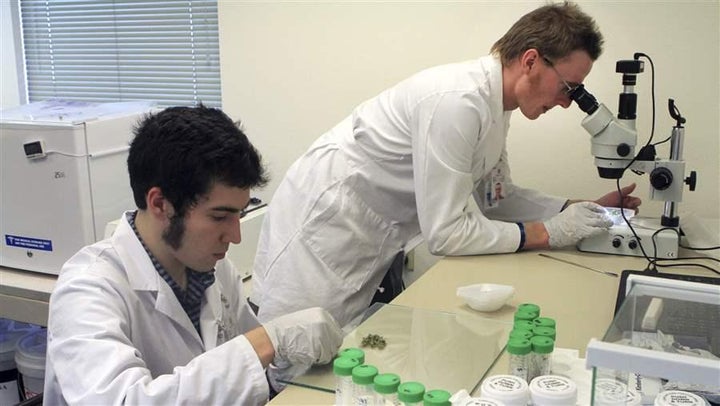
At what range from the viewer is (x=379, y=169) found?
1.86 metres

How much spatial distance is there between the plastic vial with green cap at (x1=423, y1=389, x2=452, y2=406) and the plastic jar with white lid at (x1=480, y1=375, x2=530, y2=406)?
0.06 meters

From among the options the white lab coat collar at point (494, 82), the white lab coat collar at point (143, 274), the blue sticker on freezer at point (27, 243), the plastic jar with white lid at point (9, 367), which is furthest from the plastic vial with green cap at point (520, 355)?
the plastic jar with white lid at point (9, 367)

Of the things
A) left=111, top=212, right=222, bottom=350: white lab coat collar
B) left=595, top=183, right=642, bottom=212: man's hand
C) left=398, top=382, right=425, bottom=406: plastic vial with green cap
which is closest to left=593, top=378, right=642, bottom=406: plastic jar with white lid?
left=398, top=382, right=425, bottom=406: plastic vial with green cap

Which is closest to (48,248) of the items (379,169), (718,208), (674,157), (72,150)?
(72,150)

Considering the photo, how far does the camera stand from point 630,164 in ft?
6.16

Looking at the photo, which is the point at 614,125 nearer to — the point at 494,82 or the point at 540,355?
the point at 494,82

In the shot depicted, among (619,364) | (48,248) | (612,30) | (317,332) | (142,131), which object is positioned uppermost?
(612,30)

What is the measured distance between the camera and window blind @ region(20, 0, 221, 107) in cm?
293

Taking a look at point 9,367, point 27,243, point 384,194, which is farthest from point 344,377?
point 9,367

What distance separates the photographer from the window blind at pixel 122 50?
9.62 feet

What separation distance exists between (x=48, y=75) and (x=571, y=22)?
246 cm

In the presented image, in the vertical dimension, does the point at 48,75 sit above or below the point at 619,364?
above

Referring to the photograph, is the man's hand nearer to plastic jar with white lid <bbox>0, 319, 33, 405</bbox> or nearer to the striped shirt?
the striped shirt

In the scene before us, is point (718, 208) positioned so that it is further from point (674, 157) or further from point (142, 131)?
point (142, 131)
